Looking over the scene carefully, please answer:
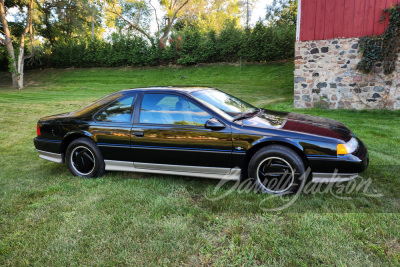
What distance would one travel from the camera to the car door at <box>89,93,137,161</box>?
4055 mm

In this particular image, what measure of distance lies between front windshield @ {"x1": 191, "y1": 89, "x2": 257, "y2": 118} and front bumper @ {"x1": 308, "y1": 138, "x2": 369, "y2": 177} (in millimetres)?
1190

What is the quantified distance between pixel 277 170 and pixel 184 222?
50.5 inches

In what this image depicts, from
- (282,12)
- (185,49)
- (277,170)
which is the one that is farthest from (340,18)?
(282,12)

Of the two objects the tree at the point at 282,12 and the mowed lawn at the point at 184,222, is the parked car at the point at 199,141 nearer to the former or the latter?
the mowed lawn at the point at 184,222

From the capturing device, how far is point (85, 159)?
14.3 ft

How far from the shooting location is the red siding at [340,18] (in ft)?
29.4

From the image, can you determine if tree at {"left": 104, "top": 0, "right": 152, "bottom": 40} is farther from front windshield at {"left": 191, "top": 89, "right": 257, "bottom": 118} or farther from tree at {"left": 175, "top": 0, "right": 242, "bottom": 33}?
front windshield at {"left": 191, "top": 89, "right": 257, "bottom": 118}

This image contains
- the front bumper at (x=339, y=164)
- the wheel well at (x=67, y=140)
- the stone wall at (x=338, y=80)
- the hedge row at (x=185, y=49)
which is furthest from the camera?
the hedge row at (x=185, y=49)

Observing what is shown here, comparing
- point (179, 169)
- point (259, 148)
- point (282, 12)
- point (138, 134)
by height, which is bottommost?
point (179, 169)

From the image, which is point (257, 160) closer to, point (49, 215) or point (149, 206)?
point (149, 206)

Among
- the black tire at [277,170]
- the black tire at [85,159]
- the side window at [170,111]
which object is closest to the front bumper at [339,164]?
the black tire at [277,170]

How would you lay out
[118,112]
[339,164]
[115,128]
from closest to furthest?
[339,164]
[115,128]
[118,112]

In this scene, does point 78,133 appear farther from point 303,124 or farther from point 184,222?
point 303,124

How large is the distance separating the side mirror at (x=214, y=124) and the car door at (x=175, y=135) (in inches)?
2.2
